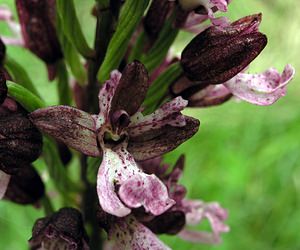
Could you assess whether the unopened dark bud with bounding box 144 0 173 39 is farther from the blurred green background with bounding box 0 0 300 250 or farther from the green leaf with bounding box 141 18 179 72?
the blurred green background with bounding box 0 0 300 250

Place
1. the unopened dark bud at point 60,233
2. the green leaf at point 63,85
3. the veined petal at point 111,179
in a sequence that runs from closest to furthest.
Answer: the veined petal at point 111,179 → the unopened dark bud at point 60,233 → the green leaf at point 63,85

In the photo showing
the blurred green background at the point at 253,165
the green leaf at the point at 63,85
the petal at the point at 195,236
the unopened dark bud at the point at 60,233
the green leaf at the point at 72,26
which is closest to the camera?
the unopened dark bud at the point at 60,233

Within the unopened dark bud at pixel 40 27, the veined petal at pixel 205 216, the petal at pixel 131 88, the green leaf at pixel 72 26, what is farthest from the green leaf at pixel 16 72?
the veined petal at pixel 205 216

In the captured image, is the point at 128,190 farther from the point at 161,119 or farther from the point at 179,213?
the point at 179,213

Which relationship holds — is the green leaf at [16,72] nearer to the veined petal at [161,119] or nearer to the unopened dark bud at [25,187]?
the unopened dark bud at [25,187]

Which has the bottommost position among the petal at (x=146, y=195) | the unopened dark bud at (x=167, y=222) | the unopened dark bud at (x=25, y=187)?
the unopened dark bud at (x=25, y=187)

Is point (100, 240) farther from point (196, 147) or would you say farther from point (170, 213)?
point (196, 147)

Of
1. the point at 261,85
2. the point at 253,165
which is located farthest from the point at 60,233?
the point at 253,165
